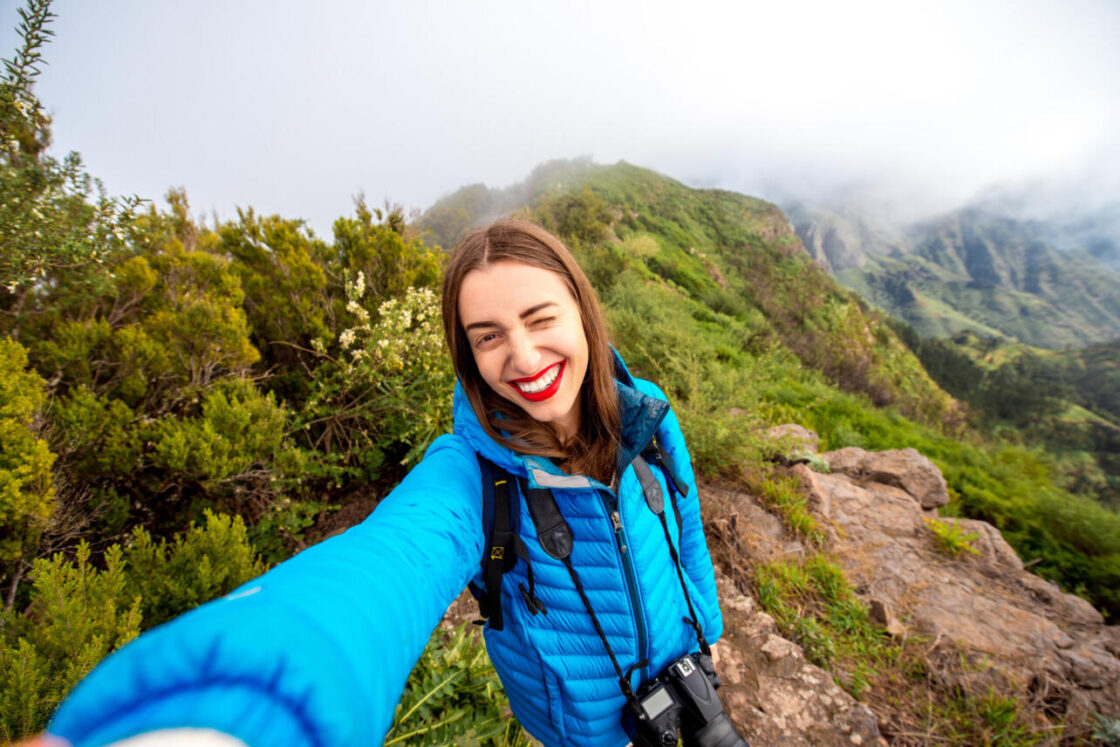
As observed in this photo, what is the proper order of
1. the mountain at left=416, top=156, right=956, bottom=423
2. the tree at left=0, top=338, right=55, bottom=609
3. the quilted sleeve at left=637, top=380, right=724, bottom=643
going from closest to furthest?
the quilted sleeve at left=637, top=380, right=724, bottom=643
the tree at left=0, top=338, right=55, bottom=609
the mountain at left=416, top=156, right=956, bottom=423

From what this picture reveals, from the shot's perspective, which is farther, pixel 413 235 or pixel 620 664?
pixel 413 235

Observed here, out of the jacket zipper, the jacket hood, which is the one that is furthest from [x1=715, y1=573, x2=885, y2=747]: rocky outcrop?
the jacket hood

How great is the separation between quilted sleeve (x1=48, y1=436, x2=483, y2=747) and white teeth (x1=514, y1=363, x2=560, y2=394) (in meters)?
0.53

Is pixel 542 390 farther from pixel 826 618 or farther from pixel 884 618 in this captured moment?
pixel 884 618

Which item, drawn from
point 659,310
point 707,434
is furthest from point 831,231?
point 707,434

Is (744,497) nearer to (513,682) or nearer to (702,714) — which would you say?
(702,714)

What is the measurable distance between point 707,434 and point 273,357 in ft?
14.2

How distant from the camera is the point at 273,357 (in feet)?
12.5

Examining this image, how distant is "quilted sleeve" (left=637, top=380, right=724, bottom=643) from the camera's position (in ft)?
5.16

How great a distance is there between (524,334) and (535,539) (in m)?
0.62

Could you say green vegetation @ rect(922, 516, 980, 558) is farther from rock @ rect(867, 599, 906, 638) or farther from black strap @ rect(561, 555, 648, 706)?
black strap @ rect(561, 555, 648, 706)

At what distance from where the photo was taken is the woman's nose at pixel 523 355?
1.17 m

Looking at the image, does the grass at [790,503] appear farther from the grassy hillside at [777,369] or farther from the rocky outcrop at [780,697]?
the rocky outcrop at [780,697]

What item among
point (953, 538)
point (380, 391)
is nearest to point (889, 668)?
point (953, 538)
